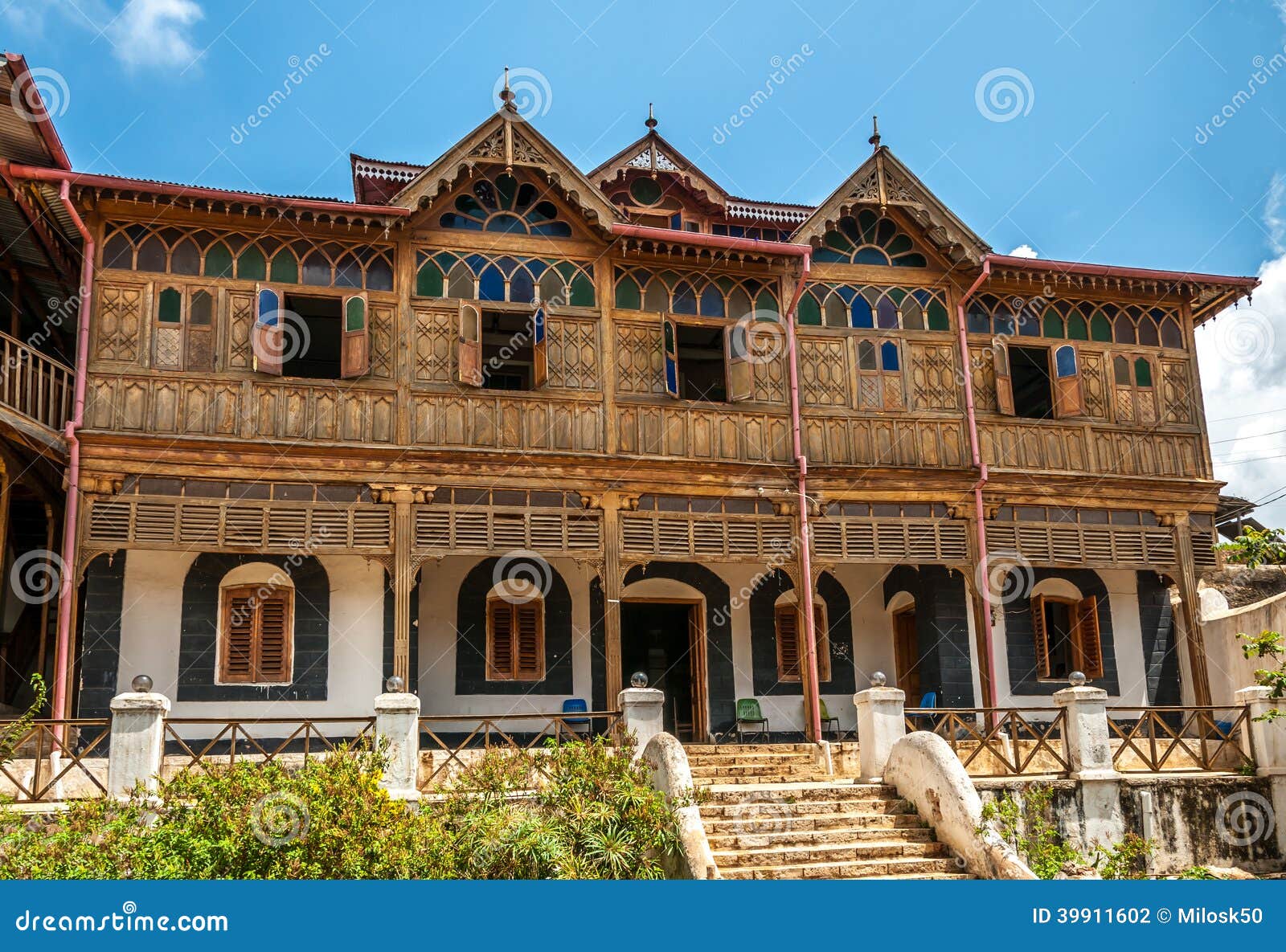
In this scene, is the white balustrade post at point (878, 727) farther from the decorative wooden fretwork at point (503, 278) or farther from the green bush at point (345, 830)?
the decorative wooden fretwork at point (503, 278)

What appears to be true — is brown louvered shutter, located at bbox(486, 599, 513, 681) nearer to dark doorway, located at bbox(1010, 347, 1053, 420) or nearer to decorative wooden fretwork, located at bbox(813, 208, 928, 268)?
decorative wooden fretwork, located at bbox(813, 208, 928, 268)

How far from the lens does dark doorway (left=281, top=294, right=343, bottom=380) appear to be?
57.9ft

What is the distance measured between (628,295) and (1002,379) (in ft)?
20.2

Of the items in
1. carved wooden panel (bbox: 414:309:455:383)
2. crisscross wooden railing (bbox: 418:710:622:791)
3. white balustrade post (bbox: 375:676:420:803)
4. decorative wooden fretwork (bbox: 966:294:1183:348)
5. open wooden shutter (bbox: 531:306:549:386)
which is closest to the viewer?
white balustrade post (bbox: 375:676:420:803)

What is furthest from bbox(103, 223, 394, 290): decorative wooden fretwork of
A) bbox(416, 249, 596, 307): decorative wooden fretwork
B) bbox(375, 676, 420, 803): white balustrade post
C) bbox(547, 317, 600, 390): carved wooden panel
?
bbox(375, 676, 420, 803): white balustrade post

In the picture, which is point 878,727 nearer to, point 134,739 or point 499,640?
point 499,640

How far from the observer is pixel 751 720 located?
759 inches

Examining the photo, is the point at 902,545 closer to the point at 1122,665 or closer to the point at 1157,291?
the point at 1122,665

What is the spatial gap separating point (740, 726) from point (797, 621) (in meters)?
2.11

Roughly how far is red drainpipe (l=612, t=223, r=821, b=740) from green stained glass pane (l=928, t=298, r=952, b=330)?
2.28 meters

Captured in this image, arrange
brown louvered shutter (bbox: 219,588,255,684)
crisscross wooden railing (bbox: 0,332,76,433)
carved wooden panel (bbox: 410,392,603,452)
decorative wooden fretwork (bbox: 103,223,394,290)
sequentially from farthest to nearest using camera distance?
carved wooden panel (bbox: 410,392,603,452), brown louvered shutter (bbox: 219,588,255,684), decorative wooden fretwork (bbox: 103,223,394,290), crisscross wooden railing (bbox: 0,332,76,433)

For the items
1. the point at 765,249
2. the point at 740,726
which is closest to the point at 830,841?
the point at 740,726

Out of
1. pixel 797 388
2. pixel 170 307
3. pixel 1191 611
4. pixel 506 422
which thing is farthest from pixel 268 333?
pixel 1191 611

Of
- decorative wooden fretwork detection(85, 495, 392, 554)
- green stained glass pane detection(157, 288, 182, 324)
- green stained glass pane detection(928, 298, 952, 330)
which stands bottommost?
decorative wooden fretwork detection(85, 495, 392, 554)
